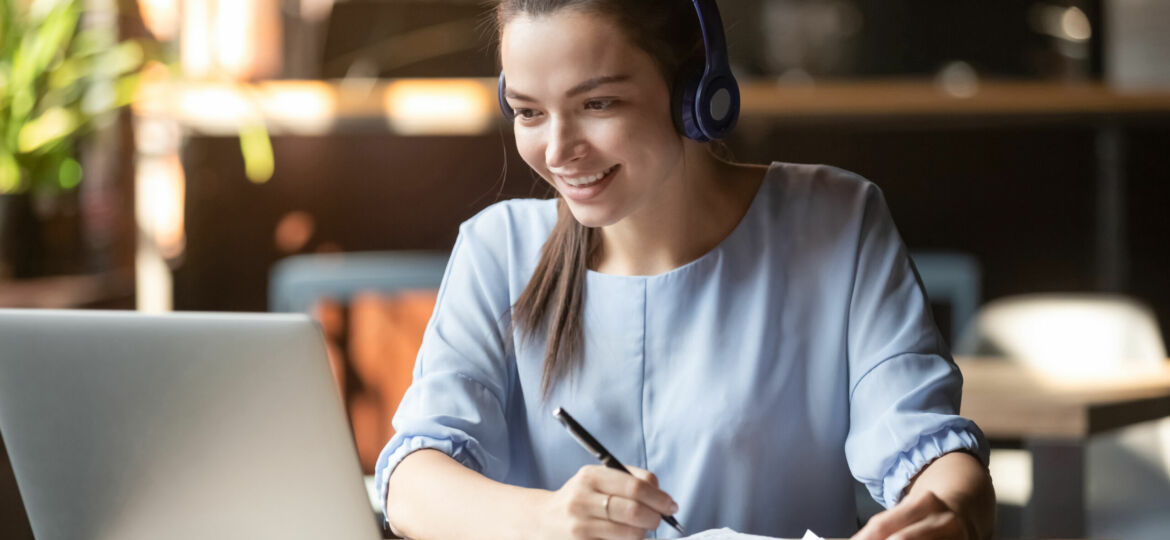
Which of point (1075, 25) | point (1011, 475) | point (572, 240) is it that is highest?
point (1075, 25)

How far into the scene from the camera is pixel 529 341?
1.24m

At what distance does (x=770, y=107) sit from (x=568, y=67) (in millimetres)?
1914

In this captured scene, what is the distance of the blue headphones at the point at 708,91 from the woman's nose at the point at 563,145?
104 mm

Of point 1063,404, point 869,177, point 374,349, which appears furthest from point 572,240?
point 869,177

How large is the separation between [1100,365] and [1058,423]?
436 mm

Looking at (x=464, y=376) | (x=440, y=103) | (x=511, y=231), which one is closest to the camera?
(x=464, y=376)

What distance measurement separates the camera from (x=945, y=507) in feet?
3.04

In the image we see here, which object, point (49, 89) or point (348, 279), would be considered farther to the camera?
point (49, 89)

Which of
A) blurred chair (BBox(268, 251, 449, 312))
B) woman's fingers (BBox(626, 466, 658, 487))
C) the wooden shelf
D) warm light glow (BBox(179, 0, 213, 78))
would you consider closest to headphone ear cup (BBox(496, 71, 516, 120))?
woman's fingers (BBox(626, 466, 658, 487))

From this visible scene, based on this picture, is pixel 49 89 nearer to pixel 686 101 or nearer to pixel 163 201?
pixel 163 201

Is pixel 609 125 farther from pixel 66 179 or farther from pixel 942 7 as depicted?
pixel 942 7

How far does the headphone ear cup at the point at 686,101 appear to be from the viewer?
1105mm

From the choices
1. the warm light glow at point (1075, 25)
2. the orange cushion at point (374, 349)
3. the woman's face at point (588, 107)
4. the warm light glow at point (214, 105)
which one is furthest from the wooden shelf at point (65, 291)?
the warm light glow at point (1075, 25)

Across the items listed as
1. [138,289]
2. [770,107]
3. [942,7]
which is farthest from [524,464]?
[942,7]
